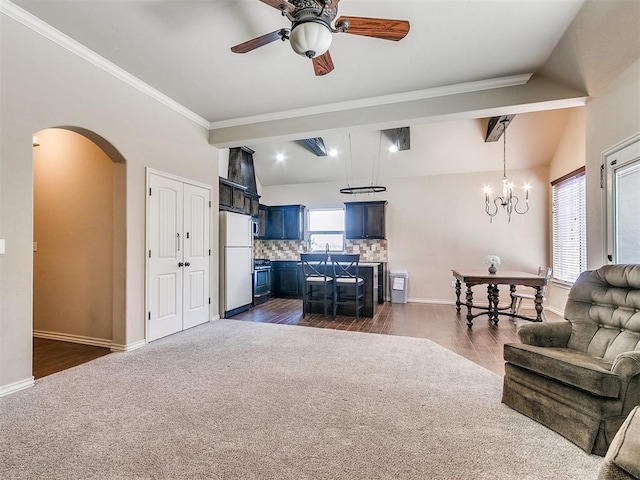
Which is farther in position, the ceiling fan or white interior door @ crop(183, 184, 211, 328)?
white interior door @ crop(183, 184, 211, 328)

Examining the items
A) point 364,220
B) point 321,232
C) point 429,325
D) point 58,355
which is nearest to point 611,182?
point 429,325

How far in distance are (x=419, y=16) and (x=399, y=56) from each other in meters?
0.53

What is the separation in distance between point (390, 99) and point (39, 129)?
3.70m

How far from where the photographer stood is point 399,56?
A: 3.12 m

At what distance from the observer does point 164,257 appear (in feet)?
13.0

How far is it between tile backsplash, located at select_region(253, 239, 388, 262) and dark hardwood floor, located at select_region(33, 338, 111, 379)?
4.36 metres

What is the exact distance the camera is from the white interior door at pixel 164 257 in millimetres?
3785

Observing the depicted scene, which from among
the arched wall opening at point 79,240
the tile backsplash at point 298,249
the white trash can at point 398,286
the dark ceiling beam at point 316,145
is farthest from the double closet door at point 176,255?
the white trash can at point 398,286

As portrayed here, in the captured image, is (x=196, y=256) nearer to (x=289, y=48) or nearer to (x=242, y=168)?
(x=242, y=168)

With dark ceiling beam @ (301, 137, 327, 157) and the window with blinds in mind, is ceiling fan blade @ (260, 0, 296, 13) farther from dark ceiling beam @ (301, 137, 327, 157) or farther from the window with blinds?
the window with blinds

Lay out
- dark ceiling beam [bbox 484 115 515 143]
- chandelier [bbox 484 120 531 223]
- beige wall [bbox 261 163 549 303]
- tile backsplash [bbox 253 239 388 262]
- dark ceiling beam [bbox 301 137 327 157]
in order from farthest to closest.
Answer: tile backsplash [bbox 253 239 388 262], beige wall [bbox 261 163 549 303], dark ceiling beam [bbox 301 137 327 157], chandelier [bbox 484 120 531 223], dark ceiling beam [bbox 484 115 515 143]

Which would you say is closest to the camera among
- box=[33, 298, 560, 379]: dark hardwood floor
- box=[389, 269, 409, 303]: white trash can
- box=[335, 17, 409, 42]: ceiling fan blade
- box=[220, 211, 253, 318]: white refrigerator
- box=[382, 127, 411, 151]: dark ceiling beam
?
box=[335, 17, 409, 42]: ceiling fan blade

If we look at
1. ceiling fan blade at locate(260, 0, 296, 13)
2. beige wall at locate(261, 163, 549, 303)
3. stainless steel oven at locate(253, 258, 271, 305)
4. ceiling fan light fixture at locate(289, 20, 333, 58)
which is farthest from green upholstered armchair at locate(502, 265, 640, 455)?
stainless steel oven at locate(253, 258, 271, 305)

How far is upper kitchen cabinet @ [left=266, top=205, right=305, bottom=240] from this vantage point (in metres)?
7.48
